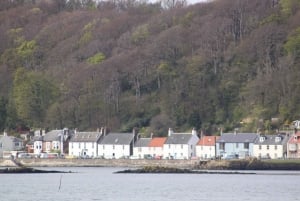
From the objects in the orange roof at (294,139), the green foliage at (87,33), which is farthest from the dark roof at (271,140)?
the green foliage at (87,33)

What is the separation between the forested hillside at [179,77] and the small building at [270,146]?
4.93 m

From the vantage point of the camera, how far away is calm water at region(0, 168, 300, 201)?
6906 cm

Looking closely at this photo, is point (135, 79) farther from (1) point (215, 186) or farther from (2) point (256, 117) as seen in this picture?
(1) point (215, 186)

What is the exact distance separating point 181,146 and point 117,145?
7.62 meters

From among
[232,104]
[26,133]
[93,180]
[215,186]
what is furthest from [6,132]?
[215,186]

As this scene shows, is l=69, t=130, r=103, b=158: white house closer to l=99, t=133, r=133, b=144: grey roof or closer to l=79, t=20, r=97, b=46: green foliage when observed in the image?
l=99, t=133, r=133, b=144: grey roof

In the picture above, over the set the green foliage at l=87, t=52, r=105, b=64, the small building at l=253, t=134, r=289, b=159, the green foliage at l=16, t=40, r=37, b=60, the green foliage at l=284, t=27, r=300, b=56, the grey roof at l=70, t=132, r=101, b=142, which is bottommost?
the small building at l=253, t=134, r=289, b=159

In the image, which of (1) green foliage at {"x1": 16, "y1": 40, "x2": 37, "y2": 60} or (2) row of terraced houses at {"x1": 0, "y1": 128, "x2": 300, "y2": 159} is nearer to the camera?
(2) row of terraced houses at {"x1": 0, "y1": 128, "x2": 300, "y2": 159}

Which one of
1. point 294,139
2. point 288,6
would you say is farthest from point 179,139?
point 288,6

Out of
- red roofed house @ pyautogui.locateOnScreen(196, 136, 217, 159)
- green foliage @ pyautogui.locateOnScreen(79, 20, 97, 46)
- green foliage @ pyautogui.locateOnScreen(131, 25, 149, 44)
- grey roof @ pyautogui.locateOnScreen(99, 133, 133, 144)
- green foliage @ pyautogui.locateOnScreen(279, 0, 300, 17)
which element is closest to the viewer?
red roofed house @ pyautogui.locateOnScreen(196, 136, 217, 159)

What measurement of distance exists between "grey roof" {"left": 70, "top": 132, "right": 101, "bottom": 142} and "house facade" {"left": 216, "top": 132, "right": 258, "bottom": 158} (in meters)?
15.1

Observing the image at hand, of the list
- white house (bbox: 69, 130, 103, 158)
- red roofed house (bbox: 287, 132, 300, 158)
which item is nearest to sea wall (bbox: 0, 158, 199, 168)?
white house (bbox: 69, 130, 103, 158)

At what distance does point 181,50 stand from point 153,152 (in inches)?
1150

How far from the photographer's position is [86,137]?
121500mm
